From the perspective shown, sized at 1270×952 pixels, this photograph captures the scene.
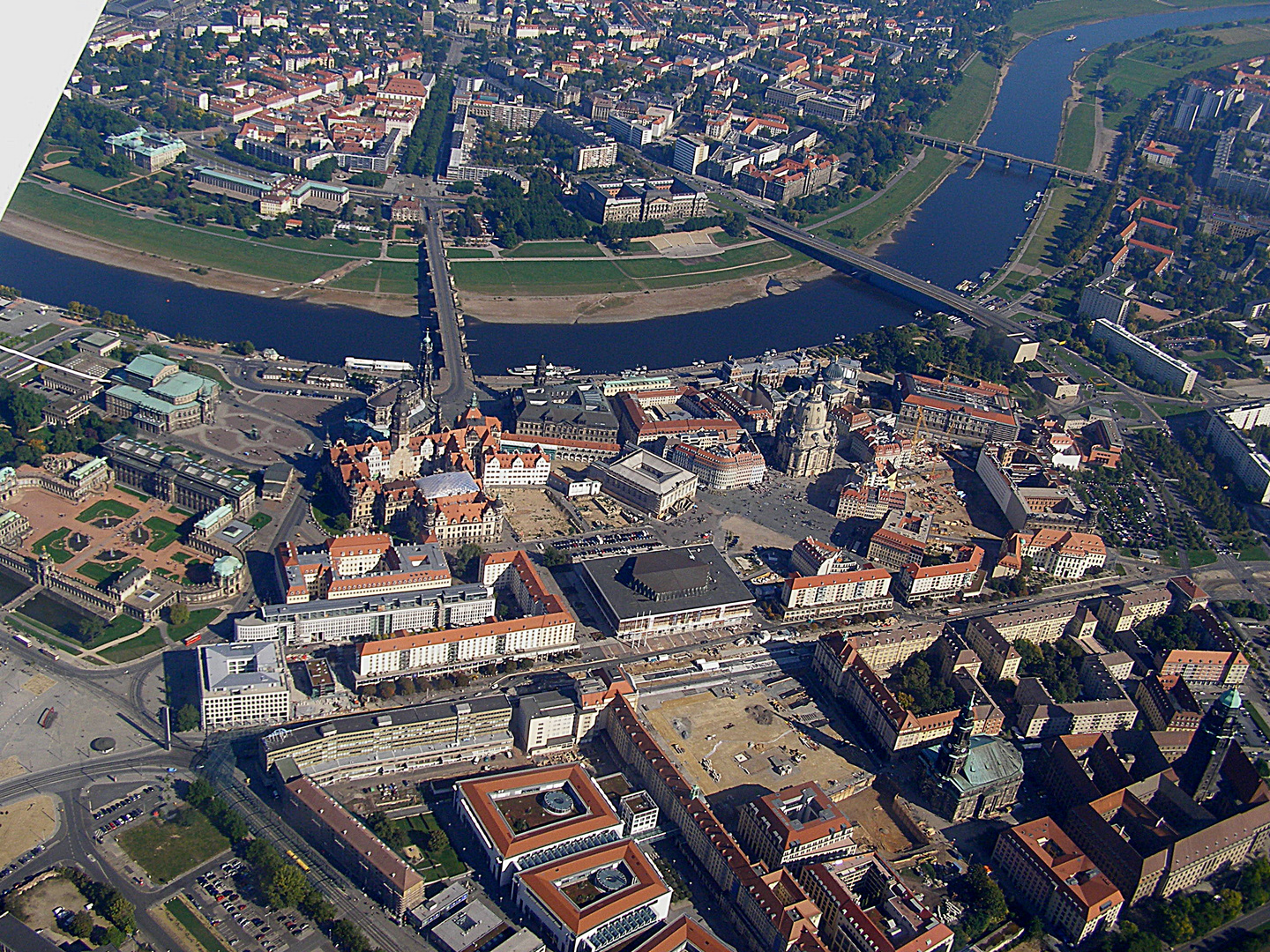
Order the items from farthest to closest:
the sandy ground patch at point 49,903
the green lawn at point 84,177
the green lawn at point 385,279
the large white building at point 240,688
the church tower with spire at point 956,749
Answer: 1. the green lawn at point 84,177
2. the green lawn at point 385,279
3. the church tower with spire at point 956,749
4. the large white building at point 240,688
5. the sandy ground patch at point 49,903

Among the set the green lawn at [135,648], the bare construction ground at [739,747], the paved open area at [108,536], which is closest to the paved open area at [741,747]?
the bare construction ground at [739,747]

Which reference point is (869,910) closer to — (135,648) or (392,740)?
(392,740)

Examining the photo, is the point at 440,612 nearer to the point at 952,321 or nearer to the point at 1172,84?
the point at 952,321

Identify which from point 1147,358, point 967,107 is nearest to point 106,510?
point 1147,358

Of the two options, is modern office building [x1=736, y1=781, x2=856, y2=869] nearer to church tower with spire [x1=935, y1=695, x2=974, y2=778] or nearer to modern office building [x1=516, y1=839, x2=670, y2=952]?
modern office building [x1=516, y1=839, x2=670, y2=952]

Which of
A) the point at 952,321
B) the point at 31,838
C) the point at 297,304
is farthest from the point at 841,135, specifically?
the point at 31,838

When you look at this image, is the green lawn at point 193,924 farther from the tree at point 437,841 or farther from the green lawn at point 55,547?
the green lawn at point 55,547
